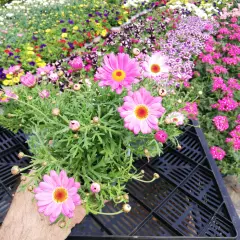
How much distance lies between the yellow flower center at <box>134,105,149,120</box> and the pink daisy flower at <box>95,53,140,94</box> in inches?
3.2

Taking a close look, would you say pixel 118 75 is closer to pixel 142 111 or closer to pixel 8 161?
pixel 142 111

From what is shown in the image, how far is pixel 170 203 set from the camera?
1176 millimetres

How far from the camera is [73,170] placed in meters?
1.06

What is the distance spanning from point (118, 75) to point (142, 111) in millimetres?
138

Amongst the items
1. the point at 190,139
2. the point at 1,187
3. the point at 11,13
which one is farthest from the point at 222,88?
the point at 11,13

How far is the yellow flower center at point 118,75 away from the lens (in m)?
0.88

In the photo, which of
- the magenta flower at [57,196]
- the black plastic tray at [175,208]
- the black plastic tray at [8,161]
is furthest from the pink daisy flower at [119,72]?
the black plastic tray at [8,161]

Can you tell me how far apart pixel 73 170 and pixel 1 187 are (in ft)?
1.23

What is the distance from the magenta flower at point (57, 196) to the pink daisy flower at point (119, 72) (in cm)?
31

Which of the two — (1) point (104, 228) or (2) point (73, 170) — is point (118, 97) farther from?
(1) point (104, 228)

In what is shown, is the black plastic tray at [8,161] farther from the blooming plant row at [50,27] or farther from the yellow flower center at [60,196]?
the blooming plant row at [50,27]

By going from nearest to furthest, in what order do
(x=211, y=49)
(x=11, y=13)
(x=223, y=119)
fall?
(x=223, y=119) < (x=211, y=49) < (x=11, y=13)

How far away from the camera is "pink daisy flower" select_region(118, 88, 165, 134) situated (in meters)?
0.84

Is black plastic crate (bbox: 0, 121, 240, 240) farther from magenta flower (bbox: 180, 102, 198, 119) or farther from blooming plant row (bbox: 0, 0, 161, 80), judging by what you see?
blooming plant row (bbox: 0, 0, 161, 80)
